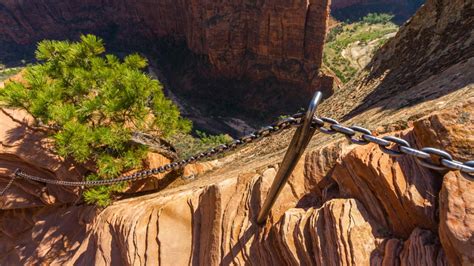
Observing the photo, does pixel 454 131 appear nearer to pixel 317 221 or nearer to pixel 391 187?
pixel 391 187

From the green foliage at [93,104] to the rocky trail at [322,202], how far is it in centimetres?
125

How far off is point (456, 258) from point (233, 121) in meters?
39.2

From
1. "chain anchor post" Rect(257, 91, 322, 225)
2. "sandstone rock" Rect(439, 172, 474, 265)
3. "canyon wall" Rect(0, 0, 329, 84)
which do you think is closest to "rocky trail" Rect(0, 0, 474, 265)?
"sandstone rock" Rect(439, 172, 474, 265)

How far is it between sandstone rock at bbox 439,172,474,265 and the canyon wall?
35940 mm

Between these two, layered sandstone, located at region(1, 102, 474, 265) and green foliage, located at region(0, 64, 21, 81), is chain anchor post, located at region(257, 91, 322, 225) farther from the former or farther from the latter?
green foliage, located at region(0, 64, 21, 81)

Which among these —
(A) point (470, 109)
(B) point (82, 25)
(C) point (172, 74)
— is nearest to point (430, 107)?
(A) point (470, 109)

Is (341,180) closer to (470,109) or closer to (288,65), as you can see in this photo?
(470,109)

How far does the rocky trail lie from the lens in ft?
10.3

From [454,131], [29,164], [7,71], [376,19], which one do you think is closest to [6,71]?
[7,71]

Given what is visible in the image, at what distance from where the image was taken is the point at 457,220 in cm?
266

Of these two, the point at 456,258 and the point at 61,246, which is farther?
the point at 61,246

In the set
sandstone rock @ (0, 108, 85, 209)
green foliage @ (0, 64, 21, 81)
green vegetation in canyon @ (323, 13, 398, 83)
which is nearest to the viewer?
sandstone rock @ (0, 108, 85, 209)

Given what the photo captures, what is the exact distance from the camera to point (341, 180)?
13.3 ft

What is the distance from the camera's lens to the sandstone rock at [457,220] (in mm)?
2553
